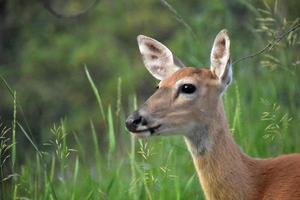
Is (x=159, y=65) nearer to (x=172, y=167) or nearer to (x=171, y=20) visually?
(x=172, y=167)

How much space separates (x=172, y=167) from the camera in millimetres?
7309

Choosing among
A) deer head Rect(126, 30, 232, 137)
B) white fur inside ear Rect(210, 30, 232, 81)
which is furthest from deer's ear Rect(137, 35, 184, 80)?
white fur inside ear Rect(210, 30, 232, 81)

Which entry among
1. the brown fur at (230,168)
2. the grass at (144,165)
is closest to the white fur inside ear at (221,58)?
the brown fur at (230,168)

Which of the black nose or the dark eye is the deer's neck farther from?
the black nose

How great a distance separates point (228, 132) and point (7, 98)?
22.2ft

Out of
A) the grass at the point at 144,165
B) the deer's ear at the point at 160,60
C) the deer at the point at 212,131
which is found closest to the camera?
the deer at the point at 212,131

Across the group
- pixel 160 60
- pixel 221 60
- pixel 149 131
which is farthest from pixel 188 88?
pixel 160 60

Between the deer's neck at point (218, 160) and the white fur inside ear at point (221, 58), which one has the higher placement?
the white fur inside ear at point (221, 58)

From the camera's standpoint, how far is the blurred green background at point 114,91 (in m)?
7.02

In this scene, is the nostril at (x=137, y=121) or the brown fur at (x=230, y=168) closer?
the nostril at (x=137, y=121)

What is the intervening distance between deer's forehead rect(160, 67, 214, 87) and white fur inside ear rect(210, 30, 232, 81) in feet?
0.17

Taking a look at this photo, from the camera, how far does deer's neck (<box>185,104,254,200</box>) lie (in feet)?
20.6

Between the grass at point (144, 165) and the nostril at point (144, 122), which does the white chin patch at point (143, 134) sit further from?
the grass at point (144, 165)

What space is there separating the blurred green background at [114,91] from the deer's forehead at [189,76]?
0.38 metres
